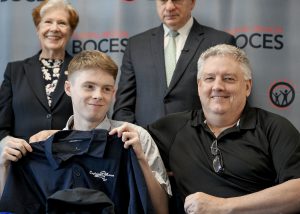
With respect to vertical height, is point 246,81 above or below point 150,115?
above

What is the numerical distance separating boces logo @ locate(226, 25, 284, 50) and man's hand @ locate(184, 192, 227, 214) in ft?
3.94

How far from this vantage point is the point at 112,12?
2.79m

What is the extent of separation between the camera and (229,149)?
1.88m

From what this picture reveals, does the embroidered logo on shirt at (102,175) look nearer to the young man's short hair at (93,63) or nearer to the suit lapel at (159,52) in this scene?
the young man's short hair at (93,63)

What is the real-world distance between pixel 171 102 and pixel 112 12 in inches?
30.2

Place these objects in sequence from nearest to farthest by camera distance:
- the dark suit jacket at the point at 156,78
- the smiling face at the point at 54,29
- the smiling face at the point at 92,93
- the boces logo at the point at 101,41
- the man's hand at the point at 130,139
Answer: the man's hand at the point at 130,139
the smiling face at the point at 92,93
the dark suit jacket at the point at 156,78
the smiling face at the point at 54,29
the boces logo at the point at 101,41

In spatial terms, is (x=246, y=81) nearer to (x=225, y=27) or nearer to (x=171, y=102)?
(x=171, y=102)

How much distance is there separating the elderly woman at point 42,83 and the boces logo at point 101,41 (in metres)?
0.15

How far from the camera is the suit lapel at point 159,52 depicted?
2396mm

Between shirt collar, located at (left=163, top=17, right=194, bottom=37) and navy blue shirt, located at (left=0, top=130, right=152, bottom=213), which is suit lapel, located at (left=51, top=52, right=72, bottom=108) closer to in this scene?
shirt collar, located at (left=163, top=17, right=194, bottom=37)

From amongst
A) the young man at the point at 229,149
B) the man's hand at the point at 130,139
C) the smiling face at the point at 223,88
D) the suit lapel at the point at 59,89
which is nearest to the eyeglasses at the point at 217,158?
the young man at the point at 229,149

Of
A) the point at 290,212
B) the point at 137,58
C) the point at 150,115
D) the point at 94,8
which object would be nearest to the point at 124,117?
the point at 150,115

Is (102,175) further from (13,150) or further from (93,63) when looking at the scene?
(93,63)

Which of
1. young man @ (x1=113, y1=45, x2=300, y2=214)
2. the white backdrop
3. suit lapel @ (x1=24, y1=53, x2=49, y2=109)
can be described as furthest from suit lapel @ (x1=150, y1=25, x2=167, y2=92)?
suit lapel @ (x1=24, y1=53, x2=49, y2=109)
